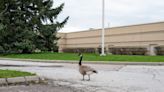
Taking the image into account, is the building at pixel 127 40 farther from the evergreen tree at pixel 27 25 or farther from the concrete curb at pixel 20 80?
the concrete curb at pixel 20 80

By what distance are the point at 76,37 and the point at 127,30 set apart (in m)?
13.1

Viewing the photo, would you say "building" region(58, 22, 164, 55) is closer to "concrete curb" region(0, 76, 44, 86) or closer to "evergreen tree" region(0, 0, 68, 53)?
"evergreen tree" region(0, 0, 68, 53)

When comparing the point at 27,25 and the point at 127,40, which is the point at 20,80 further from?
the point at 127,40

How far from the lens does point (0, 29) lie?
3878 cm

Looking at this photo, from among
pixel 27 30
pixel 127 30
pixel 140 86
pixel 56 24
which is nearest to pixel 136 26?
pixel 127 30

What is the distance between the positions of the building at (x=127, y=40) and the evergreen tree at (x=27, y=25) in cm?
651

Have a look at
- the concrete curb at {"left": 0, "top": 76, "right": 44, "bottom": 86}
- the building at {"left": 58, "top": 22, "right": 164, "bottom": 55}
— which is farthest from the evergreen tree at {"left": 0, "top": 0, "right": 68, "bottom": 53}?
the concrete curb at {"left": 0, "top": 76, "right": 44, "bottom": 86}

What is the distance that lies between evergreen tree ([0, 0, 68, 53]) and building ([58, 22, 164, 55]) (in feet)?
21.4

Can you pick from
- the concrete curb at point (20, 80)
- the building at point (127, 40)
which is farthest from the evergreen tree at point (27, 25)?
the concrete curb at point (20, 80)

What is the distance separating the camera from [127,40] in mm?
44500

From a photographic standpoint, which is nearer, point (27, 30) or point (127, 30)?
point (27, 30)

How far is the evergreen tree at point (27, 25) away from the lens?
135 ft

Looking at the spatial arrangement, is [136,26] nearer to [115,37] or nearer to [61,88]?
[115,37]

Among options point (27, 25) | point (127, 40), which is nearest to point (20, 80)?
point (27, 25)
